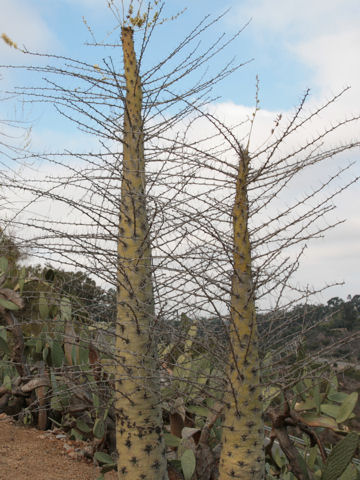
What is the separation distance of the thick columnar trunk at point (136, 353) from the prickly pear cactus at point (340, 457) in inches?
38.3

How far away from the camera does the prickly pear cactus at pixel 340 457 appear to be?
9.47 ft

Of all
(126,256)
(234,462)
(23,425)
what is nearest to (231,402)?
(234,462)

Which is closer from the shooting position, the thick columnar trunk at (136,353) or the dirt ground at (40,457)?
the thick columnar trunk at (136,353)

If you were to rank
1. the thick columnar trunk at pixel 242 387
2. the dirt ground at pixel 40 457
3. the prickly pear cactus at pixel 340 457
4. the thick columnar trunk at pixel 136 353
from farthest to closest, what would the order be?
the dirt ground at pixel 40 457 < the thick columnar trunk at pixel 136 353 < the prickly pear cactus at pixel 340 457 < the thick columnar trunk at pixel 242 387

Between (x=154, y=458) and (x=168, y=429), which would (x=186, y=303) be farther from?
(x=168, y=429)

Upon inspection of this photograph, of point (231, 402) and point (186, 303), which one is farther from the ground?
point (186, 303)

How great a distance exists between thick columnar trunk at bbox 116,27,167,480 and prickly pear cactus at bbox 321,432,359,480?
3.19ft

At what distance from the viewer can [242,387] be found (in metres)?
2.60

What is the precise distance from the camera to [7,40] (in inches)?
202

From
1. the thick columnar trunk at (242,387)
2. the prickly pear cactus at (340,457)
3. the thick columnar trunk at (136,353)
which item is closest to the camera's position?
the thick columnar trunk at (242,387)

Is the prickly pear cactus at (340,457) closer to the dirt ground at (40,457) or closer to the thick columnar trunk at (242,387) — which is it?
the thick columnar trunk at (242,387)

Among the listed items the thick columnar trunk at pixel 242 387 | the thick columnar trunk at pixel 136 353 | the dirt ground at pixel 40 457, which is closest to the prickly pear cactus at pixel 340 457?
the thick columnar trunk at pixel 242 387

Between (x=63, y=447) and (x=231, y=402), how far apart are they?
7.54 feet

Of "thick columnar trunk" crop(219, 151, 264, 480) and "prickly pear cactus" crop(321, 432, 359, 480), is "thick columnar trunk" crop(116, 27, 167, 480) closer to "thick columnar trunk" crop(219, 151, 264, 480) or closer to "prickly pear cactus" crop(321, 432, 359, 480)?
"thick columnar trunk" crop(219, 151, 264, 480)
